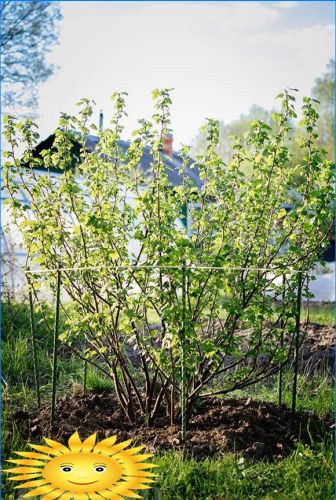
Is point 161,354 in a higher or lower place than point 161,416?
higher

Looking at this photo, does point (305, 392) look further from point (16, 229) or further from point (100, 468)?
point (16, 229)

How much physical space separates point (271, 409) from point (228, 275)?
3.78ft

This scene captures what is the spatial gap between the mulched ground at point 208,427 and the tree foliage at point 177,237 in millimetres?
170

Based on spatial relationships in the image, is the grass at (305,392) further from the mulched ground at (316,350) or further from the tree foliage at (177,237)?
the tree foliage at (177,237)

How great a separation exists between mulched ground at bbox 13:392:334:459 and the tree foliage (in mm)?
170

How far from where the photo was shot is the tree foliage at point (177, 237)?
11.6 feet

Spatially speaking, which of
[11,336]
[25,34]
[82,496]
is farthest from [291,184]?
[25,34]

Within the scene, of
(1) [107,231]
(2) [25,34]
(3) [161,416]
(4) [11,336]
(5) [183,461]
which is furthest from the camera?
(2) [25,34]

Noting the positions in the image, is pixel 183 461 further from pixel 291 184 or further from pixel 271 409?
pixel 291 184

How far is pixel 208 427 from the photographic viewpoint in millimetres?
3887

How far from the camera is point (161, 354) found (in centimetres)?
356

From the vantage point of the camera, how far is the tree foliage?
355 cm

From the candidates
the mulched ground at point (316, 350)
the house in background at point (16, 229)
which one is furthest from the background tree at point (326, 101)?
the mulched ground at point (316, 350)

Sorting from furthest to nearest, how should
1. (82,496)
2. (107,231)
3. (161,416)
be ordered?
(161,416) → (107,231) → (82,496)
